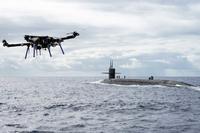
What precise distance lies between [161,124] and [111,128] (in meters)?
5.49

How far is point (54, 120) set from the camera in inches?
1845

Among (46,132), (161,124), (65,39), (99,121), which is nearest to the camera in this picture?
(65,39)

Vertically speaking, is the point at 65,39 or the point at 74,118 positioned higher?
the point at 65,39

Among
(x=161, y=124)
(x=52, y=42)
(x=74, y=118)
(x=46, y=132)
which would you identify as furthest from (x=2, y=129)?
(x=52, y=42)

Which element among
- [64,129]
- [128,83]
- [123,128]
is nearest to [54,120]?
[64,129]

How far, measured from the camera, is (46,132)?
127 feet

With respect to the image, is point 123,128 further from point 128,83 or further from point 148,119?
point 128,83

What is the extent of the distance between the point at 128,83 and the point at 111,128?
4428 inches

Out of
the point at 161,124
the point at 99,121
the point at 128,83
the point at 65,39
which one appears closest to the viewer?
the point at 65,39

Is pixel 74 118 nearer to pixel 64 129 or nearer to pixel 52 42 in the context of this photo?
pixel 64 129

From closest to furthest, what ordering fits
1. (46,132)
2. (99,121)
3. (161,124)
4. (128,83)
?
1. (46,132)
2. (161,124)
3. (99,121)
4. (128,83)

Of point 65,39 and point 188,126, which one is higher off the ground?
point 65,39

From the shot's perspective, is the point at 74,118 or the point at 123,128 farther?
the point at 74,118

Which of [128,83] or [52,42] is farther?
[128,83]
